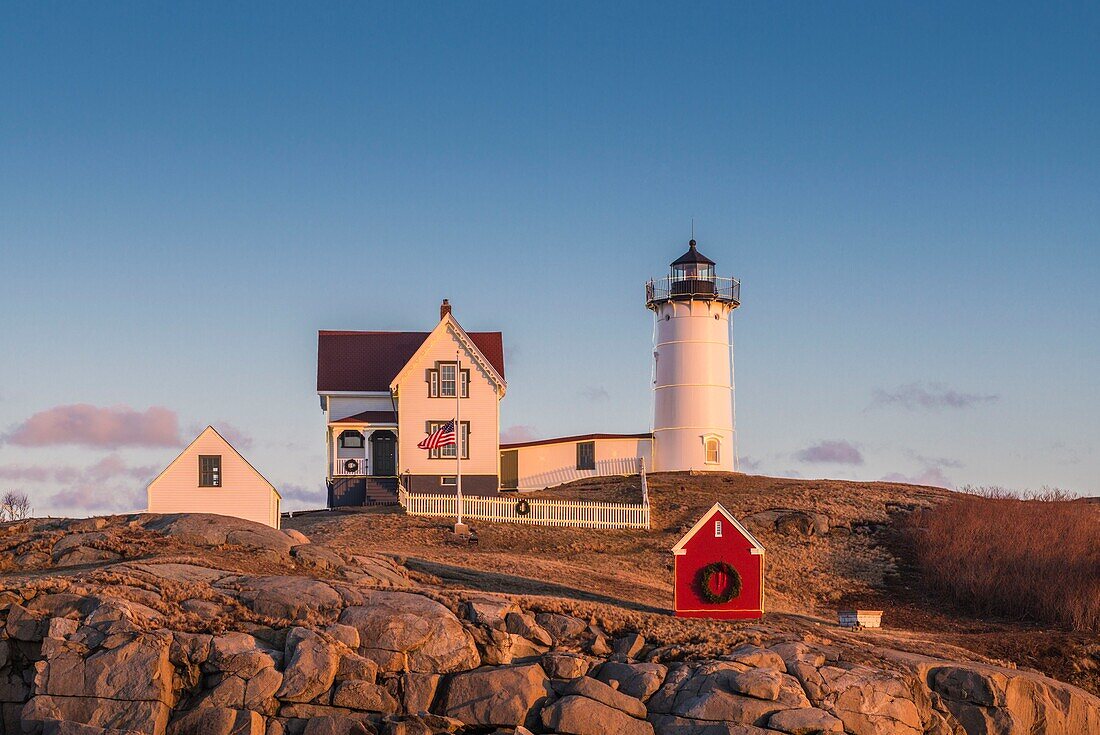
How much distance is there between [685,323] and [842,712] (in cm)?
3504

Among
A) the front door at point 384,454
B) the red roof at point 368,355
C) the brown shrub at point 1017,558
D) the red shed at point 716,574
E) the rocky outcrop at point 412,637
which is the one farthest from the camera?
the red roof at point 368,355

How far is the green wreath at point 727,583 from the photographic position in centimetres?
3028

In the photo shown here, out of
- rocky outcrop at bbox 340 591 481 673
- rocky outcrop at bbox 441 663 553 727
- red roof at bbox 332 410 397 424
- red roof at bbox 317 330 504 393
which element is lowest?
rocky outcrop at bbox 441 663 553 727

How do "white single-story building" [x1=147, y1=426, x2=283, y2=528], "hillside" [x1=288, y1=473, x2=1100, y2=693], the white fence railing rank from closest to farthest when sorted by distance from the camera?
"hillside" [x1=288, y1=473, x2=1100, y2=693] < "white single-story building" [x1=147, y1=426, x2=283, y2=528] < the white fence railing

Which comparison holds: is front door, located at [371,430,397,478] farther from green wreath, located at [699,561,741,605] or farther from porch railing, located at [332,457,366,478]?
green wreath, located at [699,561,741,605]

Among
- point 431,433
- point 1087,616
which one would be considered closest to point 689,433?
point 431,433

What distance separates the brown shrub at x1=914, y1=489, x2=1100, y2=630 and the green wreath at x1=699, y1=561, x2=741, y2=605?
11204 millimetres

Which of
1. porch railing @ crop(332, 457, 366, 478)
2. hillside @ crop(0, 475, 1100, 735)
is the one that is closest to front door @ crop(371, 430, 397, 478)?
porch railing @ crop(332, 457, 366, 478)

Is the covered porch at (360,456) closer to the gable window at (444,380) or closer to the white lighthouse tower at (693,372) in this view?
the gable window at (444,380)

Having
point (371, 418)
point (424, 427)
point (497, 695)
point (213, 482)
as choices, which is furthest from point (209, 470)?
point (497, 695)

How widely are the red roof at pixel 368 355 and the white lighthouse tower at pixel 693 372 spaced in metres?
8.07

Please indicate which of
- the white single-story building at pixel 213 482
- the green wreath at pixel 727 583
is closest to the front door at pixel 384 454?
the white single-story building at pixel 213 482

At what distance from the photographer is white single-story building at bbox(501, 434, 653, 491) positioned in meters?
55.2

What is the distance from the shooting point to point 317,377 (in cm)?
5466
